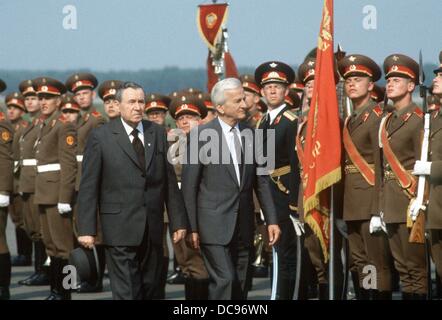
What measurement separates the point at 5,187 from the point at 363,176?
3.64 m

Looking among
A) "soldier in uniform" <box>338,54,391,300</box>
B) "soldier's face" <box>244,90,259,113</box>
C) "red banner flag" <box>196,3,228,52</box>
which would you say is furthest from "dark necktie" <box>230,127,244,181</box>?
"red banner flag" <box>196,3,228,52</box>

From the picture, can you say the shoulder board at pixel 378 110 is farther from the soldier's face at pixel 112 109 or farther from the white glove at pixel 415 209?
the soldier's face at pixel 112 109

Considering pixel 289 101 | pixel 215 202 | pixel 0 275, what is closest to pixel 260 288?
pixel 289 101

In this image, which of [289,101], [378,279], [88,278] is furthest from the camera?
[289,101]

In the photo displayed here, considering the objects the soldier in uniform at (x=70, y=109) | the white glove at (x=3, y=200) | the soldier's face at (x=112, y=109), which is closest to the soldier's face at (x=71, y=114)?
the soldier in uniform at (x=70, y=109)

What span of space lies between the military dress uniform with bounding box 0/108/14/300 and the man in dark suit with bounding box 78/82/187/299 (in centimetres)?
322

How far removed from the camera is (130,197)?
10102 millimetres

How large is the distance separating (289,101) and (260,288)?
2.00 m

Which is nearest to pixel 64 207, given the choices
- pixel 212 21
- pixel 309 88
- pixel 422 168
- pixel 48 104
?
pixel 48 104

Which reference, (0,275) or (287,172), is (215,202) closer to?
(287,172)

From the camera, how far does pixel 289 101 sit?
1471 cm

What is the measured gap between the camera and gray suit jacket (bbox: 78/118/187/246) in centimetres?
1004

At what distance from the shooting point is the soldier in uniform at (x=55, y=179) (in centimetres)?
1356
